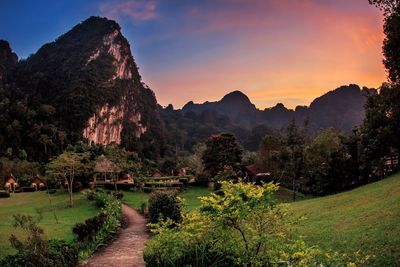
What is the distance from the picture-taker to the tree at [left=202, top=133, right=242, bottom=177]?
2034 inches

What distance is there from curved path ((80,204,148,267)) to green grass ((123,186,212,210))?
12.8 metres

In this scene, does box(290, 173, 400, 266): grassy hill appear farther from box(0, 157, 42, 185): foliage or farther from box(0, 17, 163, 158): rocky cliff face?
box(0, 17, 163, 158): rocky cliff face

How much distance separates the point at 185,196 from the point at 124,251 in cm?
2496

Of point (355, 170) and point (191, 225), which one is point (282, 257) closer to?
point (191, 225)

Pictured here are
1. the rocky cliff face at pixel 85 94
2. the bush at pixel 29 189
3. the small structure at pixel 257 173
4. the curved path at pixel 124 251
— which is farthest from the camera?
the rocky cliff face at pixel 85 94

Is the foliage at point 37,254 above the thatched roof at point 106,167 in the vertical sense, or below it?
below

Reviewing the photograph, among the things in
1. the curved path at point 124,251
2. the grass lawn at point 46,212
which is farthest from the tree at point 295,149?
the curved path at point 124,251

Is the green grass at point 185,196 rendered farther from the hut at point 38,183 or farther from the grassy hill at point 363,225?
the grassy hill at point 363,225

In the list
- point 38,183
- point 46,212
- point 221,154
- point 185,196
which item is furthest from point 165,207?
point 38,183

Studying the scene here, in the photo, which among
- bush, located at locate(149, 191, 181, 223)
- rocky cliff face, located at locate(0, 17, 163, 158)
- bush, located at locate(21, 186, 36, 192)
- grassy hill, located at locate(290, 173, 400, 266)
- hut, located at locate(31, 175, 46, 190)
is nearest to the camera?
grassy hill, located at locate(290, 173, 400, 266)

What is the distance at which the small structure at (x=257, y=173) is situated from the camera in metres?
48.4

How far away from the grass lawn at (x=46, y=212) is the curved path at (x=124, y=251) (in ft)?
8.42

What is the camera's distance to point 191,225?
29.9ft

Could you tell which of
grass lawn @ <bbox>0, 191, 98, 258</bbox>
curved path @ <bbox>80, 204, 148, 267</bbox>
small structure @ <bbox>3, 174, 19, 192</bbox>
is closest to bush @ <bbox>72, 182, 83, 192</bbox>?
grass lawn @ <bbox>0, 191, 98, 258</bbox>
